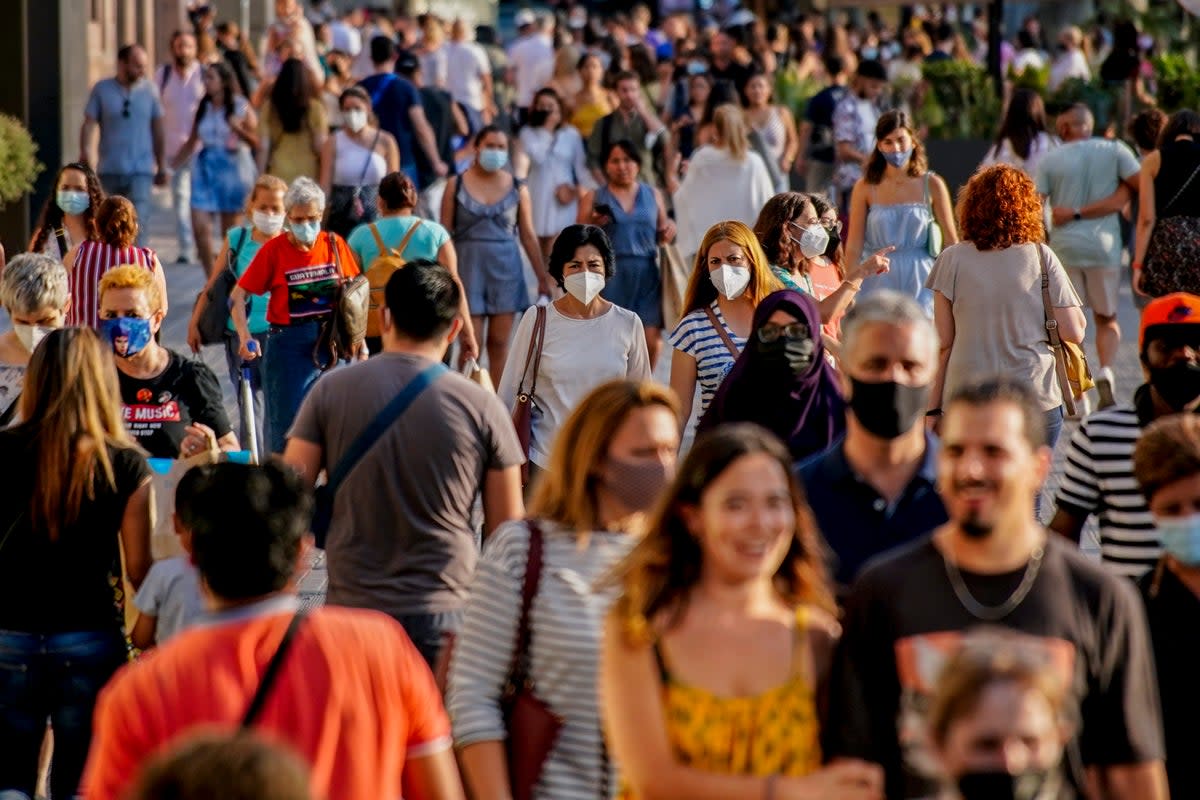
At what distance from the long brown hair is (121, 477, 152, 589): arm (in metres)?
0.07

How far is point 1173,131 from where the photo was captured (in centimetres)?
1185

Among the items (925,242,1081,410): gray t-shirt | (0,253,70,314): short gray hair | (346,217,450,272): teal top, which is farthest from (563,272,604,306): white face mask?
(346,217,450,272): teal top

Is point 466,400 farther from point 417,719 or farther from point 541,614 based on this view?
point 417,719

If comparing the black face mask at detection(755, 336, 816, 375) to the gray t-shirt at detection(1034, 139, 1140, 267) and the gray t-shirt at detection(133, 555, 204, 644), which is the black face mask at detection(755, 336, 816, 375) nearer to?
the gray t-shirt at detection(133, 555, 204, 644)

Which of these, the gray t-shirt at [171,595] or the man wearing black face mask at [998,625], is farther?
the gray t-shirt at [171,595]

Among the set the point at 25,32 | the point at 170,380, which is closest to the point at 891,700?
the point at 170,380

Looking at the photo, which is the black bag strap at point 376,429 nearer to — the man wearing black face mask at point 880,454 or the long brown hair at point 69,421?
the long brown hair at point 69,421

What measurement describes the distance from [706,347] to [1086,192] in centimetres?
554

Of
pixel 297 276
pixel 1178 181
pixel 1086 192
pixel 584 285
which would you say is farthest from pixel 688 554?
pixel 1086 192

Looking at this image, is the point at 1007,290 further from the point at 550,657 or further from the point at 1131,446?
the point at 550,657

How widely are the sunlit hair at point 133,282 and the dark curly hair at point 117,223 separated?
7.19ft

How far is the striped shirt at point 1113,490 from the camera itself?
548 centimetres

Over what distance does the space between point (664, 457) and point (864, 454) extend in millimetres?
486

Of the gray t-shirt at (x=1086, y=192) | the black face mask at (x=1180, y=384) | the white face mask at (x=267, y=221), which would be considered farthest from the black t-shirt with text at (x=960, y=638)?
the gray t-shirt at (x=1086, y=192)
